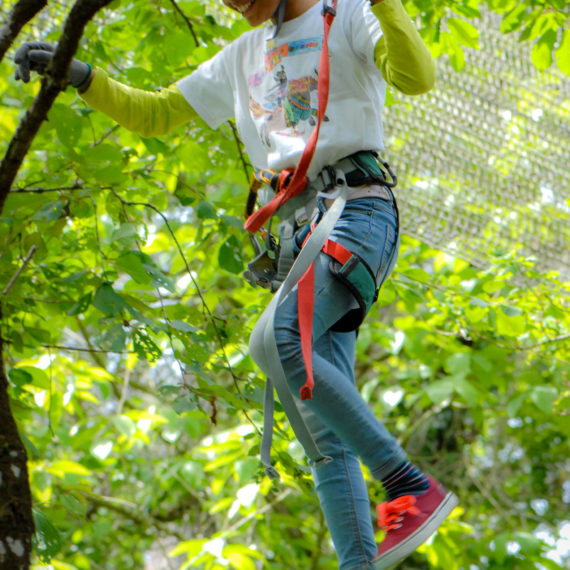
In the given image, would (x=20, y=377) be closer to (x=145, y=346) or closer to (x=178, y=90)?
(x=145, y=346)

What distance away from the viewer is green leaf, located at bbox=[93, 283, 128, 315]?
61.3 inches

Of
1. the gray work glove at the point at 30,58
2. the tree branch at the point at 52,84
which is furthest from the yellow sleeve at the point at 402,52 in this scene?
the gray work glove at the point at 30,58

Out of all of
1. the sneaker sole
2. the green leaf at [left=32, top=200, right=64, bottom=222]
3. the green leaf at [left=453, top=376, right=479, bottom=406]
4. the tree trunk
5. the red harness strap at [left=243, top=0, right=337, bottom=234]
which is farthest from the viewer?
the green leaf at [left=453, top=376, right=479, bottom=406]

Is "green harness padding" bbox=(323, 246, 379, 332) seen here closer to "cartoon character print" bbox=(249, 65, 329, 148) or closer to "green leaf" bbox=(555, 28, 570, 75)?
"cartoon character print" bbox=(249, 65, 329, 148)

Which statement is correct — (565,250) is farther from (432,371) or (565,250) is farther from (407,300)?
(432,371)

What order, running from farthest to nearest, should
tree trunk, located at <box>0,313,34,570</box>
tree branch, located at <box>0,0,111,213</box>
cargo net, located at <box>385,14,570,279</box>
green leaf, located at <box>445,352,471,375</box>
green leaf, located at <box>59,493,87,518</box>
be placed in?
green leaf, located at <box>445,352,471,375</box> → cargo net, located at <box>385,14,570,279</box> → green leaf, located at <box>59,493,87,518</box> → tree branch, located at <box>0,0,111,213</box> → tree trunk, located at <box>0,313,34,570</box>

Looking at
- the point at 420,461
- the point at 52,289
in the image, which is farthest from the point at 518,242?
the point at 420,461

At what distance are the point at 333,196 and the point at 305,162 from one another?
88 mm

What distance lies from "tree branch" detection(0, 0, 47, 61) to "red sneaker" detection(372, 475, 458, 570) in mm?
927

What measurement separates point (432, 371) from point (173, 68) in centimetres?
185

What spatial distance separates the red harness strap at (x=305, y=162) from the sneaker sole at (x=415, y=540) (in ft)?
1.87

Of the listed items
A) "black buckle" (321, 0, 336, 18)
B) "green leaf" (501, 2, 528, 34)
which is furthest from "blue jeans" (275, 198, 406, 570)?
"green leaf" (501, 2, 528, 34)

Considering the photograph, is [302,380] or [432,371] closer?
[302,380]

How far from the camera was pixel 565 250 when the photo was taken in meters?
2.64
